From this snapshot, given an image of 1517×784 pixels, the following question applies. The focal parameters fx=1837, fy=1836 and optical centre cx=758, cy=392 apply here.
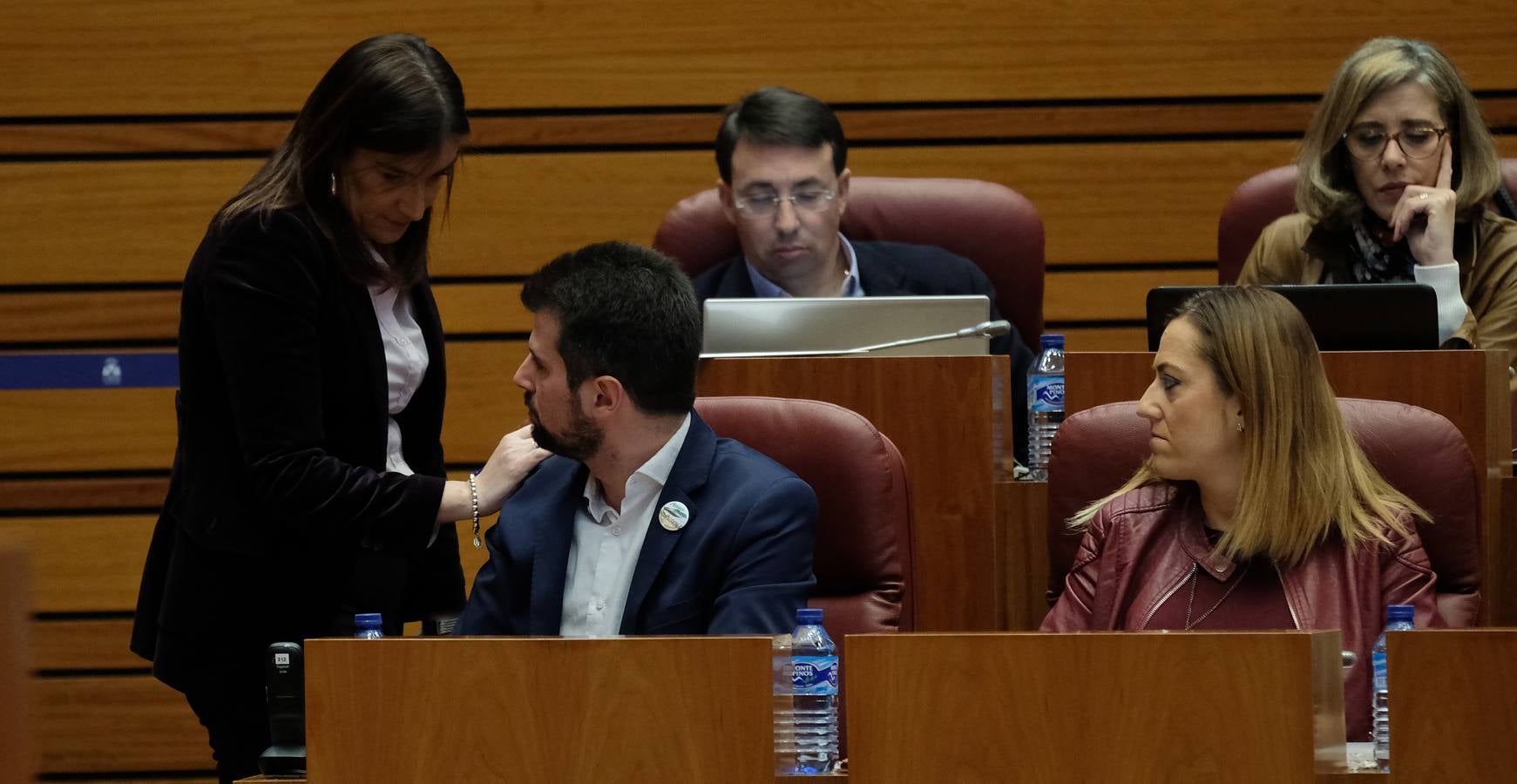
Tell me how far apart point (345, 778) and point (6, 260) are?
3012 mm

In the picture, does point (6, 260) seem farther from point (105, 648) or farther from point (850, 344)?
point (850, 344)

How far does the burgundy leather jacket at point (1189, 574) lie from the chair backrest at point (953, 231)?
1.15 m

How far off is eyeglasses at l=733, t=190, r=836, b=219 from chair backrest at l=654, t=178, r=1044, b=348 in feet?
0.50

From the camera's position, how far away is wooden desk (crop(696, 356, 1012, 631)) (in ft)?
8.69

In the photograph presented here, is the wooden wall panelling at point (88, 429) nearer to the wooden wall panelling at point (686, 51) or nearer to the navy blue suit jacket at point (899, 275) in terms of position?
the wooden wall panelling at point (686, 51)

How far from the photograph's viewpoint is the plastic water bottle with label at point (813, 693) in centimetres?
202

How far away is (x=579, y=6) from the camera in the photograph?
425 centimetres

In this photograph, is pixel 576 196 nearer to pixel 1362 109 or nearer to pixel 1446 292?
pixel 1362 109

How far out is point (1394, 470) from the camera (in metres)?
2.42

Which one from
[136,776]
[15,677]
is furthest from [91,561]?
[15,677]

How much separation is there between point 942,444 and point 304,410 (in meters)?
0.91

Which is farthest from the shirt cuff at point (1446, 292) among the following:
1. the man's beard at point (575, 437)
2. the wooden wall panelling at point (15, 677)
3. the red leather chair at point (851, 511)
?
the wooden wall panelling at point (15, 677)

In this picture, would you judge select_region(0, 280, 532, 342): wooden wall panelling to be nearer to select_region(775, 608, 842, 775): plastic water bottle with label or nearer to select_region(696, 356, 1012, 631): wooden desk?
select_region(696, 356, 1012, 631): wooden desk

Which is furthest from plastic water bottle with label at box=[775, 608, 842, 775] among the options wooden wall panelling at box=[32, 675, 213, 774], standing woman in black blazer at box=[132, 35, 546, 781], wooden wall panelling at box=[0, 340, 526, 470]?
wooden wall panelling at box=[32, 675, 213, 774]
